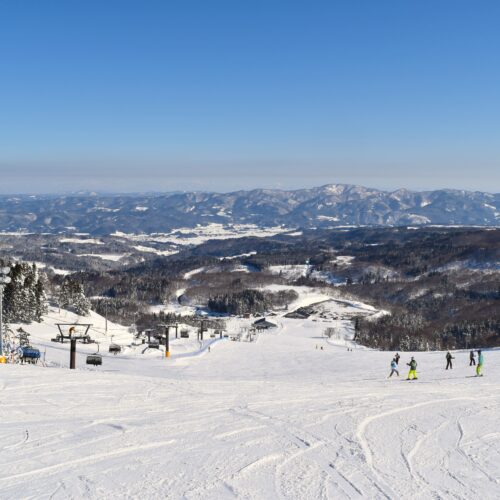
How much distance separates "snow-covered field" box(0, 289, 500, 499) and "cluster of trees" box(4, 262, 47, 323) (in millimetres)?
63072

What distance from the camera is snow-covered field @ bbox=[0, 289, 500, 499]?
10664 millimetres

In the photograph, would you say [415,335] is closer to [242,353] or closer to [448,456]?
[242,353]

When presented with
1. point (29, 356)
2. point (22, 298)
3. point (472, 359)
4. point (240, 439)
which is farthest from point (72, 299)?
point (240, 439)

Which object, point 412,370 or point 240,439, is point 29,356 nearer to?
point 412,370

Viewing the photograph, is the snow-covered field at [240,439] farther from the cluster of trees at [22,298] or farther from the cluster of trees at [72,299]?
the cluster of trees at [72,299]

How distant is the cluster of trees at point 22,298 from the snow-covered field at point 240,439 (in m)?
63.1

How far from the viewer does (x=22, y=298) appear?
8525 cm

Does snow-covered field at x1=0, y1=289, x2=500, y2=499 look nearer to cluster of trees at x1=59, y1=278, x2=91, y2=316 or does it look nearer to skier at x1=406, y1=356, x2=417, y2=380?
skier at x1=406, y1=356, x2=417, y2=380

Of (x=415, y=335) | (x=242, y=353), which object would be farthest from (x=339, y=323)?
(x=242, y=353)

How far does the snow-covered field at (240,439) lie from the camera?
35.0 feet

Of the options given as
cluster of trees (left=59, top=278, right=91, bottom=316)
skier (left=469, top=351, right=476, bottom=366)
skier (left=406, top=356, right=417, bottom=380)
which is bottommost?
cluster of trees (left=59, top=278, right=91, bottom=316)

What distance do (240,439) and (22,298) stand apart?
78.6 metres

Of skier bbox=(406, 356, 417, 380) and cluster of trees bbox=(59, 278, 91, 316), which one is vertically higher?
skier bbox=(406, 356, 417, 380)


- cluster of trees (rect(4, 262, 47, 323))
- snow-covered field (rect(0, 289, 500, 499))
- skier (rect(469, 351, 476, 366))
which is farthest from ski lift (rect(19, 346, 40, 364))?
cluster of trees (rect(4, 262, 47, 323))
